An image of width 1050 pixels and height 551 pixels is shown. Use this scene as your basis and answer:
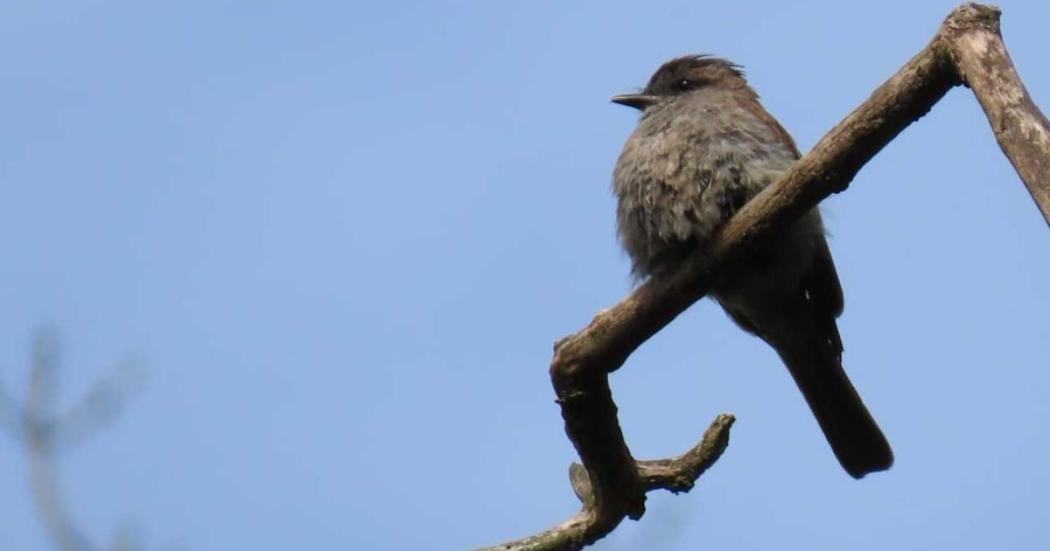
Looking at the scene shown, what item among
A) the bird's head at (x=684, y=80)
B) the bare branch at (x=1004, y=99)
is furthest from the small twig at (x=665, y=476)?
the bird's head at (x=684, y=80)

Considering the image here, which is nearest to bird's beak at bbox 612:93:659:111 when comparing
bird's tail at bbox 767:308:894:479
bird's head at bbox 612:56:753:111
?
bird's head at bbox 612:56:753:111

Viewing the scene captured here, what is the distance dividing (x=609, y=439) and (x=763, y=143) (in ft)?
4.62

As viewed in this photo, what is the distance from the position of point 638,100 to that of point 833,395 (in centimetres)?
167

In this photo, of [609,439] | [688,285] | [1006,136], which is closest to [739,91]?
[688,285]

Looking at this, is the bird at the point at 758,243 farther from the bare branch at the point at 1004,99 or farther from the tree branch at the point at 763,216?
the bare branch at the point at 1004,99

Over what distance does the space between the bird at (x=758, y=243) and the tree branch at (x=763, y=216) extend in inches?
8.6

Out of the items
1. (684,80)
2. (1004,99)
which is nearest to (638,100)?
(684,80)

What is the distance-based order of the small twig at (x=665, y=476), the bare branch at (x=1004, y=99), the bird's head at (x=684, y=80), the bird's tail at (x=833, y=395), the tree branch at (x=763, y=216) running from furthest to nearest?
1. the bird's head at (x=684, y=80)
2. the bird's tail at (x=833, y=395)
3. the small twig at (x=665, y=476)
4. the tree branch at (x=763, y=216)
5. the bare branch at (x=1004, y=99)

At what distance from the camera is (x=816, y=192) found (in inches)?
207

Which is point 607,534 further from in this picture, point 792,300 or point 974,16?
point 974,16

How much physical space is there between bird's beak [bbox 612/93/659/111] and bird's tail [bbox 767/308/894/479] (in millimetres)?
1353

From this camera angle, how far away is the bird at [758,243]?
6086 millimetres

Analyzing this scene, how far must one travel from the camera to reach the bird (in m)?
6.09

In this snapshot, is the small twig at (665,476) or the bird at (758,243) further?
the bird at (758,243)
